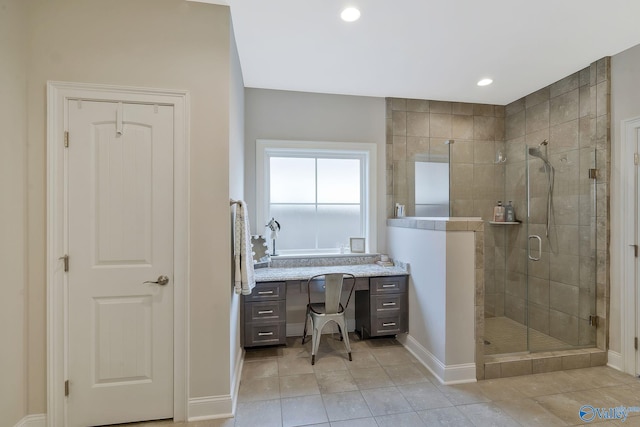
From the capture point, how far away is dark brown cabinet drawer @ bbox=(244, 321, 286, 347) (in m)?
2.58

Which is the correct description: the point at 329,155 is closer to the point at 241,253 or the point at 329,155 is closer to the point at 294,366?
the point at 241,253

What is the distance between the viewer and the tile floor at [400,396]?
183 cm

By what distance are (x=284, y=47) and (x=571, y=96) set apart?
298 centimetres

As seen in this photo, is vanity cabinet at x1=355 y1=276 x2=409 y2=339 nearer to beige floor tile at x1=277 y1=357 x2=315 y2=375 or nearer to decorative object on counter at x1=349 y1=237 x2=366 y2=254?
decorative object on counter at x1=349 y1=237 x2=366 y2=254

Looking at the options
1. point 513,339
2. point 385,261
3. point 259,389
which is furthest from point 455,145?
point 259,389

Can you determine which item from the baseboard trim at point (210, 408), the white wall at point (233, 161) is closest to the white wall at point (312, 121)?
the white wall at point (233, 161)

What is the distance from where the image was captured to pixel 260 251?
10.00ft

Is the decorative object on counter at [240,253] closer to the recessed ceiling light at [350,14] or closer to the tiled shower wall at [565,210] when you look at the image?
the recessed ceiling light at [350,14]

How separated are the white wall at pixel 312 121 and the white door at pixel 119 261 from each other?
1.33 m

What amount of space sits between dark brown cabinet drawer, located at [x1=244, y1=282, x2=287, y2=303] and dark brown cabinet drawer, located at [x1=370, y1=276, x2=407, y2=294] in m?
0.90

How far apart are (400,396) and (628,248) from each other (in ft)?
7.63

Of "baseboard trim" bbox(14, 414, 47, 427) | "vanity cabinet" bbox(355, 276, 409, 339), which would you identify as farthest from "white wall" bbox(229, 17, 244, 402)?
"vanity cabinet" bbox(355, 276, 409, 339)

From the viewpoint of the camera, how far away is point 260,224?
124 inches

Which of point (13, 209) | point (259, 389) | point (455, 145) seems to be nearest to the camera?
point (13, 209)
